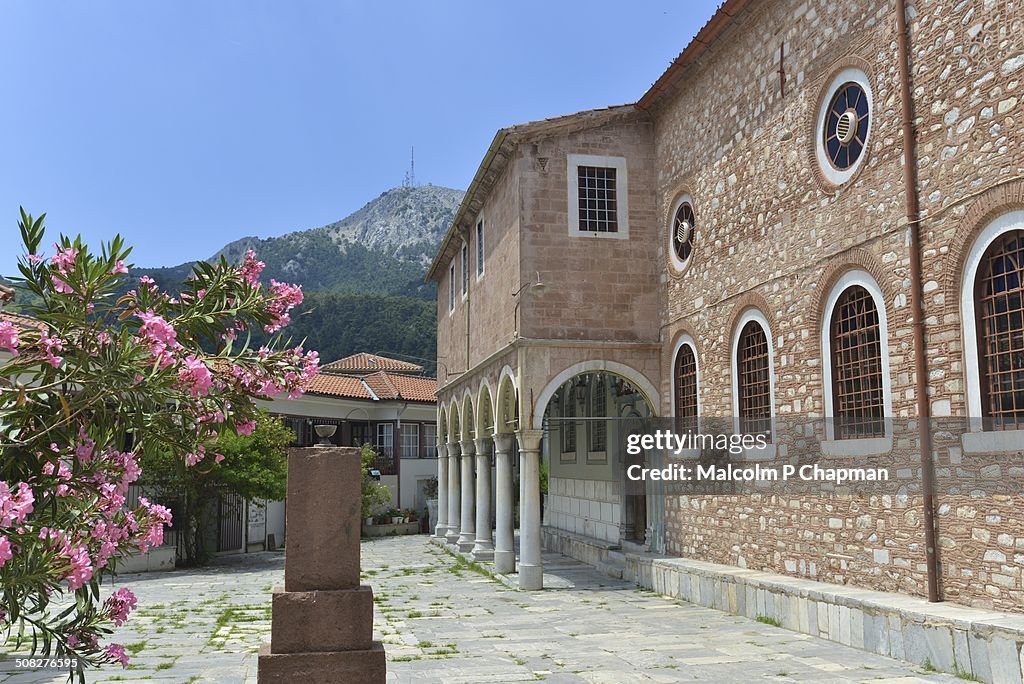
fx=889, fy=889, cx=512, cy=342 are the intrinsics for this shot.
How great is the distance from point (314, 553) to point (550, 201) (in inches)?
436

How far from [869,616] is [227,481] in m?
15.4

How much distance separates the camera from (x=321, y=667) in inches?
232

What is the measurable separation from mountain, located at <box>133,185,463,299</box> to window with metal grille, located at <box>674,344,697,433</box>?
62.8 m

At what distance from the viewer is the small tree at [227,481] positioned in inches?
800

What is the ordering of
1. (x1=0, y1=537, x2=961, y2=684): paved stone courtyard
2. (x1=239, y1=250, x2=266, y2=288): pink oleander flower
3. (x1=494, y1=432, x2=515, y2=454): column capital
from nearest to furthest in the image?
1. (x1=239, y1=250, x2=266, y2=288): pink oleander flower
2. (x1=0, y1=537, x2=961, y2=684): paved stone courtyard
3. (x1=494, y1=432, x2=515, y2=454): column capital

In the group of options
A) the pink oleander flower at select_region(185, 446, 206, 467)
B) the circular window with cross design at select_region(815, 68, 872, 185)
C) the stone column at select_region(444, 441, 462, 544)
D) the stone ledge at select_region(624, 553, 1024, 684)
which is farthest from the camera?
the stone column at select_region(444, 441, 462, 544)

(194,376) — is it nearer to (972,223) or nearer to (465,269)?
(972,223)

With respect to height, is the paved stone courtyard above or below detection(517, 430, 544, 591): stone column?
below

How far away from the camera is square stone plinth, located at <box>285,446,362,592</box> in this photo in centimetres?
603

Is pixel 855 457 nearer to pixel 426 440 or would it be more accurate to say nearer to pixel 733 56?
pixel 733 56

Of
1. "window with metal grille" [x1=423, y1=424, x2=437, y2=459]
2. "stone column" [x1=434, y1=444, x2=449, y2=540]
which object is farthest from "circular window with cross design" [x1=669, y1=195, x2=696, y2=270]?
"window with metal grille" [x1=423, y1=424, x2=437, y2=459]

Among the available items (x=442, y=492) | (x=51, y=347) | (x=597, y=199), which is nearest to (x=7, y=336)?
(x=51, y=347)

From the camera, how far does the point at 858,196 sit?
10.2 metres

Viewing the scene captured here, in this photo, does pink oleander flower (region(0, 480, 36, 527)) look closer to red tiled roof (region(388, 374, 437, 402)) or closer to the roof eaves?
the roof eaves
